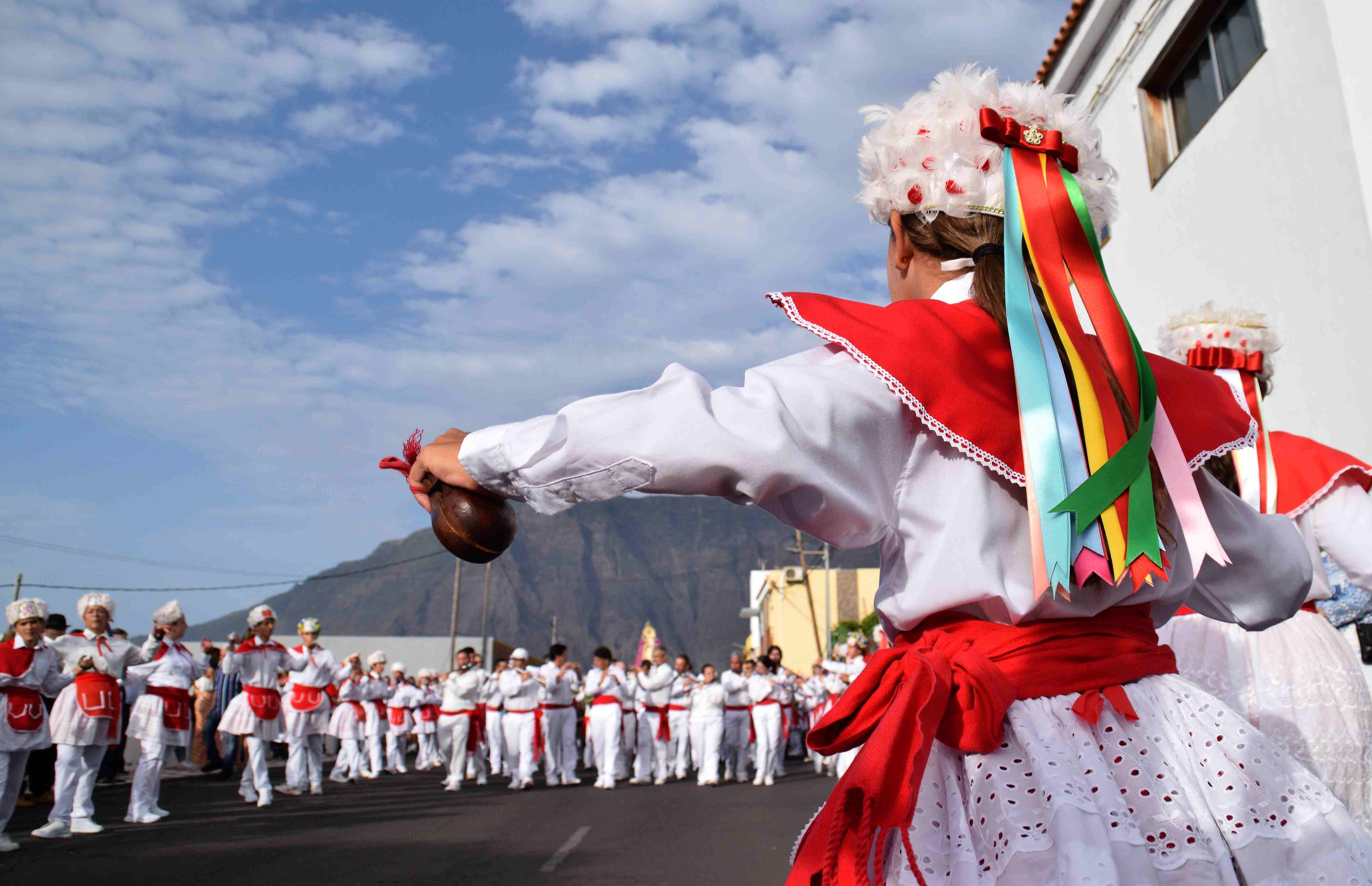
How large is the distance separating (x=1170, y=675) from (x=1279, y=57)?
8.36 meters

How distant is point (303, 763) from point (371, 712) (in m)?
4.35

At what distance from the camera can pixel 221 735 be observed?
632 inches

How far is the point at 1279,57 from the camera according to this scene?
317 inches

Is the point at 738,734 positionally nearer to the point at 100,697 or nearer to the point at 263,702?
the point at 263,702

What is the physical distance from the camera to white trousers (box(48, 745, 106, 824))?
8.52 meters

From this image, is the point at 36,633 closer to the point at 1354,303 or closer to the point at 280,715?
the point at 280,715

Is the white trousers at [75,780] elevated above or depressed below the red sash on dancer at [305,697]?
below

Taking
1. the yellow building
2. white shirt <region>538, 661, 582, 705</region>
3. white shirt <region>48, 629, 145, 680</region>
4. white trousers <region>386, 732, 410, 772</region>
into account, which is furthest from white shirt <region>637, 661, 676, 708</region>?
the yellow building

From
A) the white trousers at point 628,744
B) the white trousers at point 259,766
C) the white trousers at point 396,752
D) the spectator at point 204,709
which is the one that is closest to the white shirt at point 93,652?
the white trousers at point 259,766

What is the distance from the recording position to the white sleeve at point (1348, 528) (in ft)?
9.11

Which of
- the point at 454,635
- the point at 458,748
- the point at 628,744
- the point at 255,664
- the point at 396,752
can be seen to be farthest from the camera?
the point at 454,635

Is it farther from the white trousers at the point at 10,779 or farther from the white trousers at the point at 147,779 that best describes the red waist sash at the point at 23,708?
the white trousers at the point at 147,779

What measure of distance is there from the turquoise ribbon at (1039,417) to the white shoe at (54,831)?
943 cm

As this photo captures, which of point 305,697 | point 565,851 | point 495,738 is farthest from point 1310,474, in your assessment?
point 495,738
